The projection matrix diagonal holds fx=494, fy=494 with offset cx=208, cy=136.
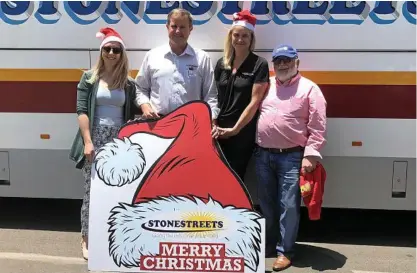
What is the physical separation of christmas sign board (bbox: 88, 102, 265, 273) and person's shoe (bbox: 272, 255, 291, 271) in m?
0.59

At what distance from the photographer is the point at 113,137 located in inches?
156

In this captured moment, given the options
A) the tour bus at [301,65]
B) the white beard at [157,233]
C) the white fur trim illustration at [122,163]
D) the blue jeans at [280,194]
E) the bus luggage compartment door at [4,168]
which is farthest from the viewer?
the bus luggage compartment door at [4,168]

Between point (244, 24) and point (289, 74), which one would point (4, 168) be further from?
point (289, 74)

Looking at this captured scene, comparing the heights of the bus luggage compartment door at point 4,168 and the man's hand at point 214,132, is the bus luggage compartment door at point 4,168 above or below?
below

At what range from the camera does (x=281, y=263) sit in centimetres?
396

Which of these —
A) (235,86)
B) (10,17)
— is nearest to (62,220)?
(10,17)

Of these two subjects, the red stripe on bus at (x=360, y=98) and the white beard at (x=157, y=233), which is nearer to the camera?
the white beard at (x=157, y=233)

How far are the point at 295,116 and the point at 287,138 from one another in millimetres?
180

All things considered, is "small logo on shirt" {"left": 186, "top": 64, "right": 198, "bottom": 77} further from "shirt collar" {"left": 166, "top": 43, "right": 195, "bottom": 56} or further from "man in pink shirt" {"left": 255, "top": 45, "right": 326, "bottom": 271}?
"man in pink shirt" {"left": 255, "top": 45, "right": 326, "bottom": 271}

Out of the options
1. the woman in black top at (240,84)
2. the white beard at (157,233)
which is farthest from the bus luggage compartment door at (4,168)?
the woman in black top at (240,84)

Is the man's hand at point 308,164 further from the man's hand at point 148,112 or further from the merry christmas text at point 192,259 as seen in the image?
the man's hand at point 148,112

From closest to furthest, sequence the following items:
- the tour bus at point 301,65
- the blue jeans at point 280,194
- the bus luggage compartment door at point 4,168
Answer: the blue jeans at point 280,194 < the tour bus at point 301,65 < the bus luggage compartment door at point 4,168

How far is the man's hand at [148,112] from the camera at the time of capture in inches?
149

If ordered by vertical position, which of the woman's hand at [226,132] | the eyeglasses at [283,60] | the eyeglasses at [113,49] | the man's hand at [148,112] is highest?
the eyeglasses at [113,49]
